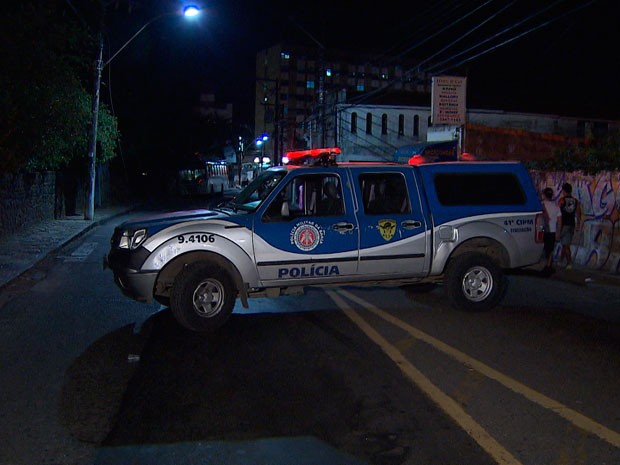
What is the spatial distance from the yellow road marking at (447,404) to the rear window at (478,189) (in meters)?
2.16

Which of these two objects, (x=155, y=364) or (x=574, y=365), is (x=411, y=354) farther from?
(x=155, y=364)

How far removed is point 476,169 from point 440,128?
2806 centimetres

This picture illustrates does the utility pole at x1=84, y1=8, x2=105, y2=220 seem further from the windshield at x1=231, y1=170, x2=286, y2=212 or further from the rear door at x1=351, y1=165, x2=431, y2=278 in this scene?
the rear door at x1=351, y1=165, x2=431, y2=278

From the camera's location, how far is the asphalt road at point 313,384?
484 centimetres

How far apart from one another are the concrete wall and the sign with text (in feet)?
41.6

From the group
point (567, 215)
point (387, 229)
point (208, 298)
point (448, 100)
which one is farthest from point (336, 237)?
point (448, 100)

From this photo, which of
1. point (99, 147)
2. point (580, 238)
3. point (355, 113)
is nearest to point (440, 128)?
point (355, 113)

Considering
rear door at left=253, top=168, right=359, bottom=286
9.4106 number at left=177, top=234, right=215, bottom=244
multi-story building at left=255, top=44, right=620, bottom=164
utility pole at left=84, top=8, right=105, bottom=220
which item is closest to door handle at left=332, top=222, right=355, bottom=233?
rear door at left=253, top=168, right=359, bottom=286

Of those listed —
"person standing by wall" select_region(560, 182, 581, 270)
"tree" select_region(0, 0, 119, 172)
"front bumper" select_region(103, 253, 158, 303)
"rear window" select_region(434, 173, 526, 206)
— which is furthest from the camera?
"tree" select_region(0, 0, 119, 172)

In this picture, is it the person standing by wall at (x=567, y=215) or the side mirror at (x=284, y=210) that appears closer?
the side mirror at (x=284, y=210)

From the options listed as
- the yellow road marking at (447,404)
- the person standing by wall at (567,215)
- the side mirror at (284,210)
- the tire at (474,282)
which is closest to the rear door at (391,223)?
the tire at (474,282)

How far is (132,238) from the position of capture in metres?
8.20

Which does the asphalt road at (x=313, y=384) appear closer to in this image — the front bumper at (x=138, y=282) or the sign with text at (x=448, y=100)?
the front bumper at (x=138, y=282)

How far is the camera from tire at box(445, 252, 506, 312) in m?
9.38
